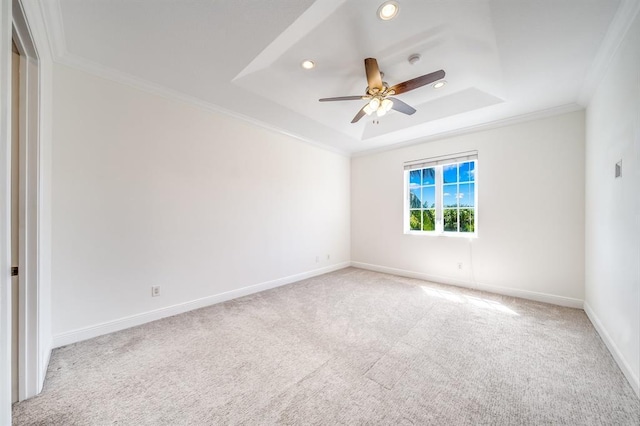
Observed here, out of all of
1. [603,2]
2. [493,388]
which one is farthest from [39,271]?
[603,2]

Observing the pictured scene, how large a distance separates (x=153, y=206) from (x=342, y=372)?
243 centimetres

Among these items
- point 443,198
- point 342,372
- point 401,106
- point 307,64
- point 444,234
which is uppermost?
point 307,64

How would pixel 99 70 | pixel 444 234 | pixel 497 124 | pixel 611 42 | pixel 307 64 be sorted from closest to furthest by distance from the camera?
pixel 611 42, pixel 99 70, pixel 307 64, pixel 497 124, pixel 444 234

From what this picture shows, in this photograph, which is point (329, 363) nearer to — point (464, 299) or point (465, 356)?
point (465, 356)

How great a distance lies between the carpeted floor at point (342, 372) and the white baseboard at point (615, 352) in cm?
5

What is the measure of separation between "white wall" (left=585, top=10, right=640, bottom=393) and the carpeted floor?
0.89 ft

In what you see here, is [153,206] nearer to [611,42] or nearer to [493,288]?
[611,42]

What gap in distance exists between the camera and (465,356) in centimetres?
204

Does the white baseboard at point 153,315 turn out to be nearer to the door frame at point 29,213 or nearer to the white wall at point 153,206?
the white wall at point 153,206

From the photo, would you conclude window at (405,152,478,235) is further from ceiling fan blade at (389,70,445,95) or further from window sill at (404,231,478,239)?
ceiling fan blade at (389,70,445,95)

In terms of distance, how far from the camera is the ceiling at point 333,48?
1738 mm

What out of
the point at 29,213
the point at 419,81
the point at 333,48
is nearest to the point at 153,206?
the point at 29,213

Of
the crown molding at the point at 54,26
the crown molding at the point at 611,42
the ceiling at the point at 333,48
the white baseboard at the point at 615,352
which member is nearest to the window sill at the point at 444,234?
the white baseboard at the point at 615,352

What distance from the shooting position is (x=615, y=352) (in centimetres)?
197
